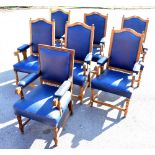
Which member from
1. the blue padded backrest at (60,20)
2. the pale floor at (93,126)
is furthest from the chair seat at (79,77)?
the blue padded backrest at (60,20)

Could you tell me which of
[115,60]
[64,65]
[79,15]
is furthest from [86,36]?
[79,15]

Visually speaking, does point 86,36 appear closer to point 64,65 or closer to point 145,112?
point 64,65

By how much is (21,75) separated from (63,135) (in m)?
1.78

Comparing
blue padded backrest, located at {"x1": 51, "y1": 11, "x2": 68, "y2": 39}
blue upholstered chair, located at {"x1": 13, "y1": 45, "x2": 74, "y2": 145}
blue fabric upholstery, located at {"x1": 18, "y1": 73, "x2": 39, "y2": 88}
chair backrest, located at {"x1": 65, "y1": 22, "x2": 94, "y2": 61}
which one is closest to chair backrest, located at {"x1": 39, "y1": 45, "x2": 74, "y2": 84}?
blue upholstered chair, located at {"x1": 13, "y1": 45, "x2": 74, "y2": 145}

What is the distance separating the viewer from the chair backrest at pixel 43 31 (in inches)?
140

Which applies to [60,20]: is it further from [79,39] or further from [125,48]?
[125,48]

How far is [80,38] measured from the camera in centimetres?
341

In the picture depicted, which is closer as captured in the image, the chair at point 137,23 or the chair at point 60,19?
the chair at point 137,23

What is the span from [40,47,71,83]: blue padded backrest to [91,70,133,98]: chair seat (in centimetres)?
52

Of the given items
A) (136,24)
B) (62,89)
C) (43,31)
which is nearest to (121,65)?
(136,24)

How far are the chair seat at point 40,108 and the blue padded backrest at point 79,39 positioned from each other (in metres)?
0.96

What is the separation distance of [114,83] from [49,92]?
935 millimetres

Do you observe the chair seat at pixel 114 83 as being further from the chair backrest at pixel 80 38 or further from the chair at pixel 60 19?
the chair at pixel 60 19

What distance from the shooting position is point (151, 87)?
378cm
